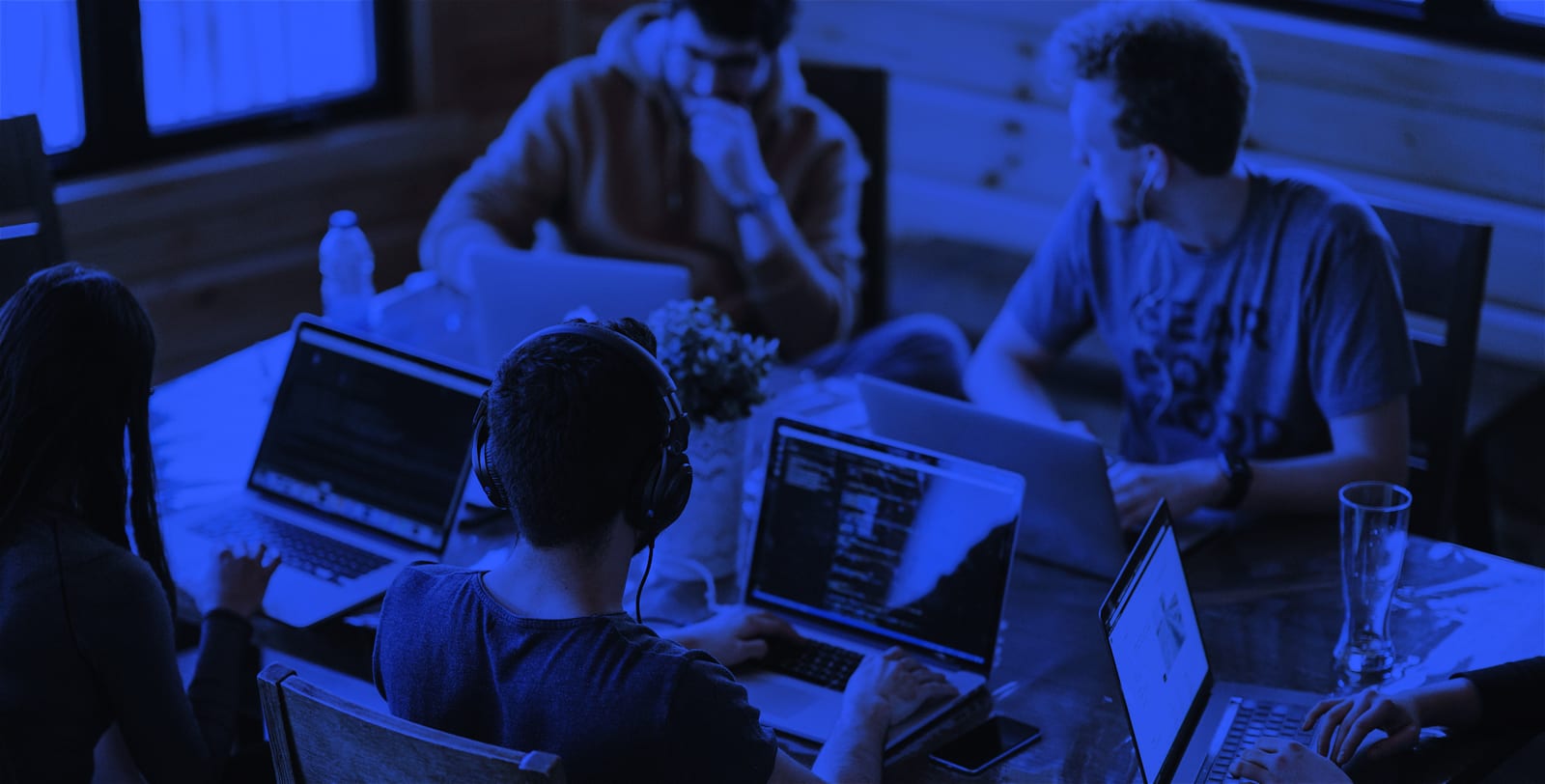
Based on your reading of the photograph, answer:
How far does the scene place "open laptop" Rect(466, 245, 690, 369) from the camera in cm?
225

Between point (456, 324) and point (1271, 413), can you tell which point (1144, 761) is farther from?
point (456, 324)

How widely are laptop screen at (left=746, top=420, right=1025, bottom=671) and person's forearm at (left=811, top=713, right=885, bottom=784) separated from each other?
0.71ft

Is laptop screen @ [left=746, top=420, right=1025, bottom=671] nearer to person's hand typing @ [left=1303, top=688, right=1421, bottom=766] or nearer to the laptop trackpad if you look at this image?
the laptop trackpad

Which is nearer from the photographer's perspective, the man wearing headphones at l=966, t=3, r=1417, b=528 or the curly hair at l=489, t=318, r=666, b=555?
the curly hair at l=489, t=318, r=666, b=555

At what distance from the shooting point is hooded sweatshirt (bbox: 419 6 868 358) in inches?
114

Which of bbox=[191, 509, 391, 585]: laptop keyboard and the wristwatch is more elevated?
the wristwatch

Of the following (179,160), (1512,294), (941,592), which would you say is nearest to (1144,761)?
(941,592)

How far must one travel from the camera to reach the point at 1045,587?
1895 millimetres

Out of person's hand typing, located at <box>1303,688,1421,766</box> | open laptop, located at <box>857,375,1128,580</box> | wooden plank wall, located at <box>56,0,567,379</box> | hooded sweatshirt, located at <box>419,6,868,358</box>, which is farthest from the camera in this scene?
wooden plank wall, located at <box>56,0,567,379</box>

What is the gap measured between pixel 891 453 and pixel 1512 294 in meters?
2.06

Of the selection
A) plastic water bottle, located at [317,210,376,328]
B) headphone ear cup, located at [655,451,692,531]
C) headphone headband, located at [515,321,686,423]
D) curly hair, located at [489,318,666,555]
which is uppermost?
headphone headband, located at [515,321,686,423]

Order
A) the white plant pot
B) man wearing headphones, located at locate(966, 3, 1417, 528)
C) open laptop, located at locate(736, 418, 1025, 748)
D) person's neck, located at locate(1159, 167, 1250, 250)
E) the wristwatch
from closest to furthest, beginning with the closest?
open laptop, located at locate(736, 418, 1025, 748) → the white plant pot → the wristwatch → man wearing headphones, located at locate(966, 3, 1417, 528) → person's neck, located at locate(1159, 167, 1250, 250)

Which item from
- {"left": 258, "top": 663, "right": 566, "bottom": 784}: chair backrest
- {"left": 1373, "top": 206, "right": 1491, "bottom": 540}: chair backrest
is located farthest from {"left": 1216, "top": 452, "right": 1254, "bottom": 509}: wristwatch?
{"left": 258, "top": 663, "right": 566, "bottom": 784}: chair backrest

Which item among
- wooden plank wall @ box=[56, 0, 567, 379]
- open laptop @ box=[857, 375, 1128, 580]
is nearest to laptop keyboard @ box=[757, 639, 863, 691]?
open laptop @ box=[857, 375, 1128, 580]
